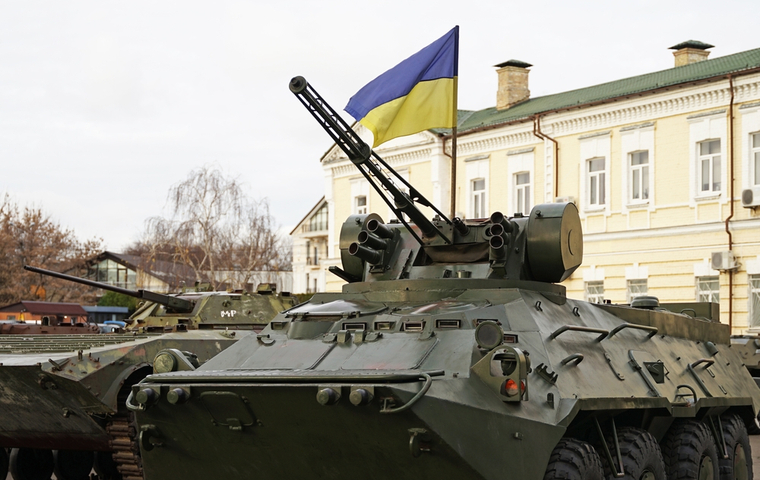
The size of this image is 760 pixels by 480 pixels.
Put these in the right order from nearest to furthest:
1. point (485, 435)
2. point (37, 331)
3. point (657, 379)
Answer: point (485, 435)
point (657, 379)
point (37, 331)

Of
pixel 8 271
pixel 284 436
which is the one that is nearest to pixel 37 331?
pixel 284 436

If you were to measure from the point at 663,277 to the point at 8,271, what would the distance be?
102ft

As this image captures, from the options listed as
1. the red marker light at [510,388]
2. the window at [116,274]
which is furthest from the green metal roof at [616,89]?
the window at [116,274]

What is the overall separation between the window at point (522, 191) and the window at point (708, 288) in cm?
534

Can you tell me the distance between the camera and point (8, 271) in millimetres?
47656

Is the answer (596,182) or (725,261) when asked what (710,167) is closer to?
(725,261)

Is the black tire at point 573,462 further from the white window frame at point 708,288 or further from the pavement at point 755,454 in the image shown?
the white window frame at point 708,288

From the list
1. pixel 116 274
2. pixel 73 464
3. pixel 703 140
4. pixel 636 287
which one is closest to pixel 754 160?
pixel 703 140

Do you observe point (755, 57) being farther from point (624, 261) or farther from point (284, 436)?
point (284, 436)

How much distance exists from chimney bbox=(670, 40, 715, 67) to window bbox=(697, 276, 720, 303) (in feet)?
19.5

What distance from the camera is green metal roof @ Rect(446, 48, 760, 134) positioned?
983 inches

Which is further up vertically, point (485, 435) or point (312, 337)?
point (312, 337)

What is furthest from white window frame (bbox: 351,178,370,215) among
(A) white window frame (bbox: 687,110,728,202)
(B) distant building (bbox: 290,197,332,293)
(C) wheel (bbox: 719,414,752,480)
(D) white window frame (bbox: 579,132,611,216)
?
(C) wheel (bbox: 719,414,752,480)

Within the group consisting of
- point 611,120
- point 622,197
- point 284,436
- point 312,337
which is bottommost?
point 284,436
